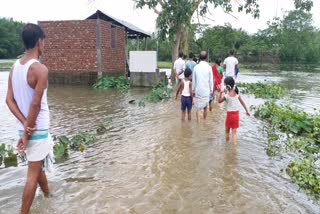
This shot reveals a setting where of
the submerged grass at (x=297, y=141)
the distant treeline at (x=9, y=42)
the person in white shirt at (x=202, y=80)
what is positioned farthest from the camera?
the distant treeline at (x=9, y=42)

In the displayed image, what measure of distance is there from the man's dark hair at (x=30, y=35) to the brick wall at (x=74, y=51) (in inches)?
583

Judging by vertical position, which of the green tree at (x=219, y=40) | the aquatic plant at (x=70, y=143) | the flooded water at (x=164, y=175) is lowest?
the flooded water at (x=164, y=175)

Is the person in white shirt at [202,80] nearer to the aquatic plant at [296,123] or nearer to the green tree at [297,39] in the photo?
the aquatic plant at [296,123]

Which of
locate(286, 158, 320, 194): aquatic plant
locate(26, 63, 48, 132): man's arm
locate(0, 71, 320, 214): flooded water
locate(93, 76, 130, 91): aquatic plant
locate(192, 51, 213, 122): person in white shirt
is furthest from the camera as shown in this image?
locate(93, 76, 130, 91): aquatic plant

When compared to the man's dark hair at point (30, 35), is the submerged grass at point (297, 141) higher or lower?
lower

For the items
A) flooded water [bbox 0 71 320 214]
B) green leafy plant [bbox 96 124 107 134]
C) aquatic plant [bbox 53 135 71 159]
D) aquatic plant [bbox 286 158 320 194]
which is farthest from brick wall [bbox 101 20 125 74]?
aquatic plant [bbox 286 158 320 194]

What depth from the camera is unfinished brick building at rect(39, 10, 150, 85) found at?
18109 millimetres

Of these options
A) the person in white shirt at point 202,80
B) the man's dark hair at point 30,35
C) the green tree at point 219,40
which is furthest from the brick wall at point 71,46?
the green tree at point 219,40

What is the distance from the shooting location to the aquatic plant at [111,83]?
57.2ft

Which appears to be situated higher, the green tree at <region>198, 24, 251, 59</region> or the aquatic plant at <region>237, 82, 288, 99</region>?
the green tree at <region>198, 24, 251, 59</region>

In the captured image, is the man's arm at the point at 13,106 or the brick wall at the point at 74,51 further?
the brick wall at the point at 74,51

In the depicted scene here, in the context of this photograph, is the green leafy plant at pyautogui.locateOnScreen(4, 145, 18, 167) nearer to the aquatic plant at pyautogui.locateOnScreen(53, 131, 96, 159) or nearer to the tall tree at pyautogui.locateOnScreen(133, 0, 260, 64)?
the aquatic plant at pyautogui.locateOnScreen(53, 131, 96, 159)

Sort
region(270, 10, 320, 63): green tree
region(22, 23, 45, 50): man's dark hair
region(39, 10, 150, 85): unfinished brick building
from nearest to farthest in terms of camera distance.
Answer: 1. region(22, 23, 45, 50): man's dark hair
2. region(39, 10, 150, 85): unfinished brick building
3. region(270, 10, 320, 63): green tree

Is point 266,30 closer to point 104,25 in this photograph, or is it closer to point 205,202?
point 104,25
